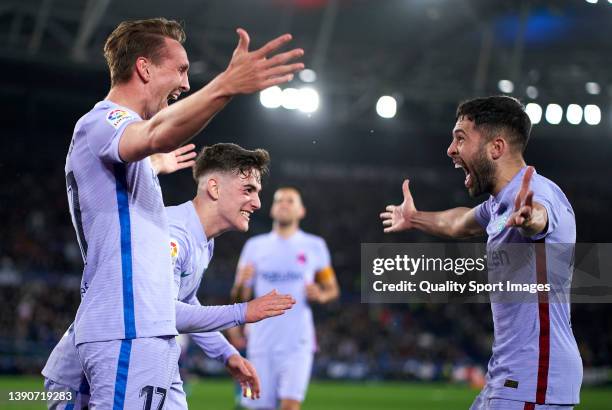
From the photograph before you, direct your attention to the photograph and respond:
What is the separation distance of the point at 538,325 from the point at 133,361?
2.03m

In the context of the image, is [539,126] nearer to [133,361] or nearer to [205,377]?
[205,377]

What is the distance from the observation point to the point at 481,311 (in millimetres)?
31078

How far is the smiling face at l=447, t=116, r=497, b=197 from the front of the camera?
4559mm

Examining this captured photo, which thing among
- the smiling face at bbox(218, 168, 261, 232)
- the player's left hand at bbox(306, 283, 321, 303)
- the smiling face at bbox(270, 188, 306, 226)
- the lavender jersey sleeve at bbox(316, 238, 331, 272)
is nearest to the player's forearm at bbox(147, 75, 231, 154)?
the smiling face at bbox(218, 168, 261, 232)

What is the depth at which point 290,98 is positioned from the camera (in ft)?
72.6

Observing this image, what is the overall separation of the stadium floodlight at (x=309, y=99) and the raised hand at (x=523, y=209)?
16564 mm

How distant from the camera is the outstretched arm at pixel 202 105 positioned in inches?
126

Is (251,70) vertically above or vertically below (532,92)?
below

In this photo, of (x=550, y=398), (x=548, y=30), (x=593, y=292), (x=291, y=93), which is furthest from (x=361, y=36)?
(x=550, y=398)

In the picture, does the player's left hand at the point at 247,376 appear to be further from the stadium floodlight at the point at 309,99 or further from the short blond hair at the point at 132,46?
the stadium floodlight at the point at 309,99

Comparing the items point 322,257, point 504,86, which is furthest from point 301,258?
point 504,86

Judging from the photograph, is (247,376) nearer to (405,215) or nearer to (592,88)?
(405,215)

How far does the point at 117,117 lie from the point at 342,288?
27130mm

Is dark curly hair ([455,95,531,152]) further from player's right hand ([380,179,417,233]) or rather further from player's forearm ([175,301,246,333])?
player's forearm ([175,301,246,333])
